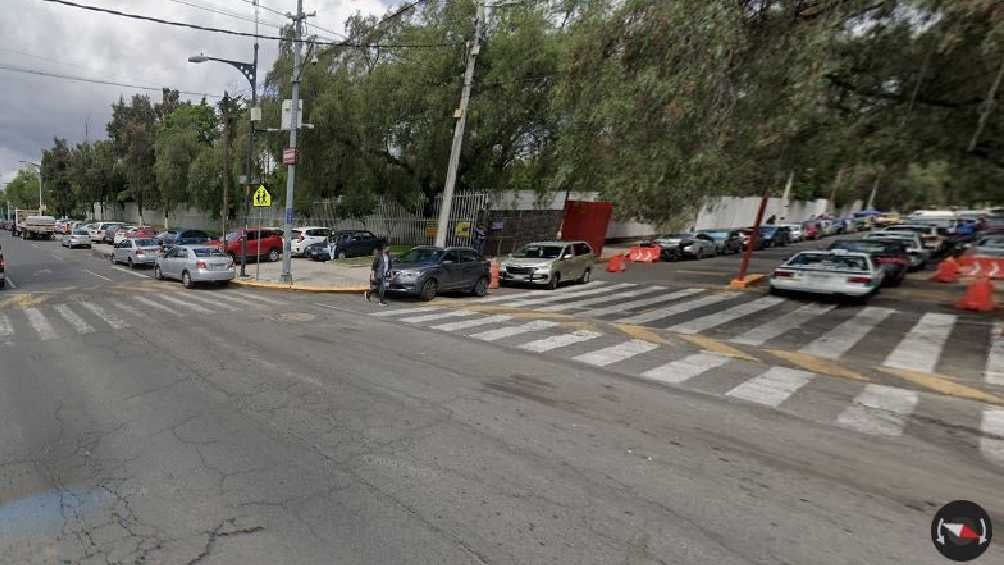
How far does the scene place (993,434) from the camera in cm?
615

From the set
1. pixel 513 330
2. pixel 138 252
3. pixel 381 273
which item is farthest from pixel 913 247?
pixel 138 252

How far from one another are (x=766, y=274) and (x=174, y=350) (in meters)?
19.9

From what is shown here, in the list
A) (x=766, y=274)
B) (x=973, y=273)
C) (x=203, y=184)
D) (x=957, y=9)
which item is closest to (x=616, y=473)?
(x=957, y=9)

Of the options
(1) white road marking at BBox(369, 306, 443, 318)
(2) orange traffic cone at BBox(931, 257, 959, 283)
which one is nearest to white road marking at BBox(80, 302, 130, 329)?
(1) white road marking at BBox(369, 306, 443, 318)

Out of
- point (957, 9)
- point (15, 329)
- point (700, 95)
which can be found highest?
point (957, 9)

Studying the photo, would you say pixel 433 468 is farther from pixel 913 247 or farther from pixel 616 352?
pixel 913 247

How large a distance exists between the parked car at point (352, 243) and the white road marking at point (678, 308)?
56.5ft

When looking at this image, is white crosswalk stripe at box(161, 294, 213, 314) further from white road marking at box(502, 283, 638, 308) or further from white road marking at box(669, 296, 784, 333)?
white road marking at box(669, 296, 784, 333)

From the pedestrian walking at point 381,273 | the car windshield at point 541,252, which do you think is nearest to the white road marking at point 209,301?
the pedestrian walking at point 381,273

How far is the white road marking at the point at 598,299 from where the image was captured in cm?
1480

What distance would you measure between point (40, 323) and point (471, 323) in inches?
351

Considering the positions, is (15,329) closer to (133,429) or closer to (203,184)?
(133,429)

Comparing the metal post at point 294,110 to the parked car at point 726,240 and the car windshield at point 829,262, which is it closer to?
the car windshield at point 829,262

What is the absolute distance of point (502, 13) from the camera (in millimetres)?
24859
